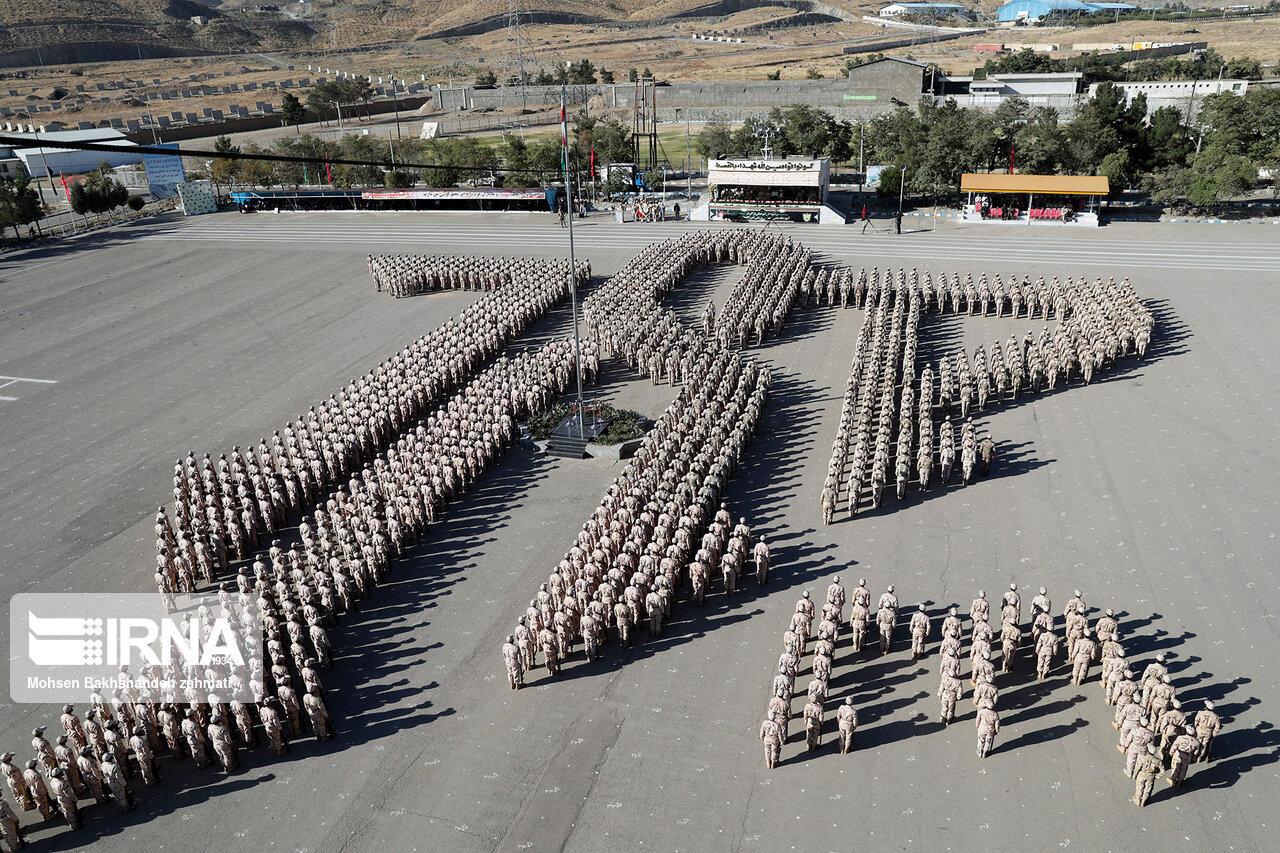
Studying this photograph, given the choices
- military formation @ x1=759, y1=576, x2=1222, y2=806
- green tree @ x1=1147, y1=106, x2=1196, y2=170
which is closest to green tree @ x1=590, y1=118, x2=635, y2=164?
green tree @ x1=1147, y1=106, x2=1196, y2=170

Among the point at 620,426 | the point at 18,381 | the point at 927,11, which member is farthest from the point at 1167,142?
the point at 927,11

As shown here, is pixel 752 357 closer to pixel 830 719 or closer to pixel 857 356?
pixel 857 356

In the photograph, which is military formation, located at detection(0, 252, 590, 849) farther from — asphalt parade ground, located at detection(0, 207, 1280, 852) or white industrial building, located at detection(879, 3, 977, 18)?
white industrial building, located at detection(879, 3, 977, 18)

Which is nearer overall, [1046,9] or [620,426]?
[620,426]

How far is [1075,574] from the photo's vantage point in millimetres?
13648

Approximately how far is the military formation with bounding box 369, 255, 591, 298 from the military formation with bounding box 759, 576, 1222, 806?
1976 cm

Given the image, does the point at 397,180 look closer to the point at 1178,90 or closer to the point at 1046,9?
the point at 1178,90

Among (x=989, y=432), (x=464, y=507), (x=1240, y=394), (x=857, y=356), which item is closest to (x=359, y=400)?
(x=464, y=507)

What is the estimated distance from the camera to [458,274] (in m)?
30.6

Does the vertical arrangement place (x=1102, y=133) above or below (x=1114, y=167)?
above

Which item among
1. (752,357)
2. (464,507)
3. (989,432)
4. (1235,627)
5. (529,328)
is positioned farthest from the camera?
(529,328)

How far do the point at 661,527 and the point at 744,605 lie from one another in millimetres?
1806

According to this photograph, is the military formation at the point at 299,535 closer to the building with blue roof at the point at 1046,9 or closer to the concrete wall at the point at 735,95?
the concrete wall at the point at 735,95

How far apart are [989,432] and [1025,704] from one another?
872 cm
